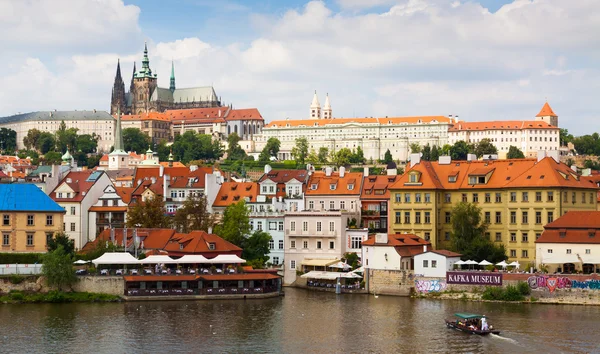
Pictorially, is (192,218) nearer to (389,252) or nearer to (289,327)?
(389,252)

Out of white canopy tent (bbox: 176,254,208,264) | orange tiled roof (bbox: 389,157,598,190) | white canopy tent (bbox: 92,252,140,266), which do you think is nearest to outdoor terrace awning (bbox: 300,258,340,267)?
orange tiled roof (bbox: 389,157,598,190)

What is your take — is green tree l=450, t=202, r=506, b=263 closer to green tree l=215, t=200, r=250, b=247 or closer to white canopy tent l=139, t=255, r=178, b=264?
green tree l=215, t=200, r=250, b=247

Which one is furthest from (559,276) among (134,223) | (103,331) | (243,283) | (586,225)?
(134,223)

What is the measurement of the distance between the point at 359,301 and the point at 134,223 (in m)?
22.4

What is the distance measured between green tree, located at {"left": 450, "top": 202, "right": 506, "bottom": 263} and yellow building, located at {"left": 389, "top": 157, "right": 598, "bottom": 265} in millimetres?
1320

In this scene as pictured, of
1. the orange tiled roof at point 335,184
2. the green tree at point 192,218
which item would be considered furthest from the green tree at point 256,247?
the orange tiled roof at point 335,184

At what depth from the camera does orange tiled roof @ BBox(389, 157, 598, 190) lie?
74188mm

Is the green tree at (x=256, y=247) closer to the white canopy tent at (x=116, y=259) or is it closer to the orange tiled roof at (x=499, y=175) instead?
the orange tiled roof at (x=499, y=175)

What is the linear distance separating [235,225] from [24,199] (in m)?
15.4

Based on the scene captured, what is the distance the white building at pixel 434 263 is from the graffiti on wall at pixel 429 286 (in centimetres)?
45

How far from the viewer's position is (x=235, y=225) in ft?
252

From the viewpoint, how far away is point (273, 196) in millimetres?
86312

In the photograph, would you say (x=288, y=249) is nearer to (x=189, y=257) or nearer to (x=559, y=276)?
(x=189, y=257)

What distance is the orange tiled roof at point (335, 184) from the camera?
269ft
